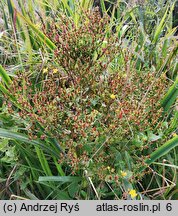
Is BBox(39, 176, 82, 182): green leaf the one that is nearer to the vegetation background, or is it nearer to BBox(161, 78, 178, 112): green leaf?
the vegetation background

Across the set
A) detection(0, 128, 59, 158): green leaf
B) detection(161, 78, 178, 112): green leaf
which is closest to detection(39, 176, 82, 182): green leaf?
detection(0, 128, 59, 158): green leaf

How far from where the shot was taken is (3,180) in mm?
1646

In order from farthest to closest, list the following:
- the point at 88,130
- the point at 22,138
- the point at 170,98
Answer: the point at 170,98 → the point at 22,138 → the point at 88,130

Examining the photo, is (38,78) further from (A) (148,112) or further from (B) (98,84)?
(A) (148,112)

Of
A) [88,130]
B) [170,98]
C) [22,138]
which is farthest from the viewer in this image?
[170,98]

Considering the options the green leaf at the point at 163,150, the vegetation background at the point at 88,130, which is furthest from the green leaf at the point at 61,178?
the green leaf at the point at 163,150

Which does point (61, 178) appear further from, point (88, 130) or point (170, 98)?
point (170, 98)

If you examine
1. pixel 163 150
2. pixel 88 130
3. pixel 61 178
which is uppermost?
pixel 88 130

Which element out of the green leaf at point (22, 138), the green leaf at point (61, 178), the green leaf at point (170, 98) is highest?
the green leaf at point (170, 98)

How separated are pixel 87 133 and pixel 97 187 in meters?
0.25

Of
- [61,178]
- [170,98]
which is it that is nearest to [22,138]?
[61,178]

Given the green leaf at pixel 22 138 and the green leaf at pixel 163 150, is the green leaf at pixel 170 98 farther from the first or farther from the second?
→ the green leaf at pixel 22 138

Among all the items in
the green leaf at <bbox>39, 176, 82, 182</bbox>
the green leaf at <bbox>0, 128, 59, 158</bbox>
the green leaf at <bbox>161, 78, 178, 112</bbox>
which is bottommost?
the green leaf at <bbox>39, 176, 82, 182</bbox>

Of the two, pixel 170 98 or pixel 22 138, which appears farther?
pixel 170 98
